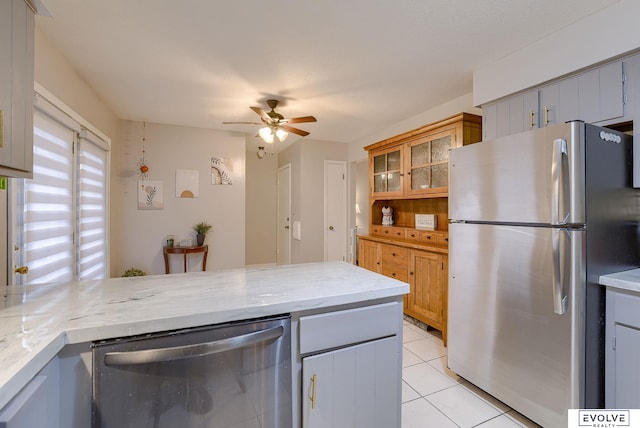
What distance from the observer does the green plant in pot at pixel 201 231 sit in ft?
13.1

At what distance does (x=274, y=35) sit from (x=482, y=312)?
2.36 m

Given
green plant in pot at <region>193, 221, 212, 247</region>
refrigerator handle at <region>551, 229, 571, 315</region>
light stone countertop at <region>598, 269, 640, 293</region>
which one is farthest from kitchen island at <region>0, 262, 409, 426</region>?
green plant in pot at <region>193, 221, 212, 247</region>

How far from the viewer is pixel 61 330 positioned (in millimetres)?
768

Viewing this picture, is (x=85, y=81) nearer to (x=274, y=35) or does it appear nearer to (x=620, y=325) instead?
(x=274, y=35)

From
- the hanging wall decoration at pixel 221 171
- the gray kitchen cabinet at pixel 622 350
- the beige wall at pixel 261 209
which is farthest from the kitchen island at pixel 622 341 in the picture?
the beige wall at pixel 261 209

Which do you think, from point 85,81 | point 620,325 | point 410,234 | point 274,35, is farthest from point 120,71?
point 620,325

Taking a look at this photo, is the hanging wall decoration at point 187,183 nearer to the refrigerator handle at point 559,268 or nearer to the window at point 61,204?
the window at point 61,204

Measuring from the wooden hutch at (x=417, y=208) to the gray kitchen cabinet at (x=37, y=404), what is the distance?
2.55 m

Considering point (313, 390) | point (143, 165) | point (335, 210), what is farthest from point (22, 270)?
point (335, 210)

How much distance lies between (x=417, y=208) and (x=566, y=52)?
2.00 meters

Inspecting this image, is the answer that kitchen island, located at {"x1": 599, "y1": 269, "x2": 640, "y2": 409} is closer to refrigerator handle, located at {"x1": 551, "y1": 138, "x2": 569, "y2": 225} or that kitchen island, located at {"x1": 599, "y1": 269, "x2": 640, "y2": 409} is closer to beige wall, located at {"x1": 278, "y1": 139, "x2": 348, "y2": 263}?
refrigerator handle, located at {"x1": 551, "y1": 138, "x2": 569, "y2": 225}

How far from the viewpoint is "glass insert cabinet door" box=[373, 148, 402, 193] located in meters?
3.38
